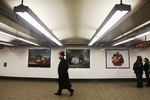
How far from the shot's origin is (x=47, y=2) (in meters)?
3.67

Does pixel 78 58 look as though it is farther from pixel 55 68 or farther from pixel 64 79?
pixel 64 79

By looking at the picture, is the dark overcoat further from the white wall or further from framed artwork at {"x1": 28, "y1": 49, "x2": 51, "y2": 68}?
framed artwork at {"x1": 28, "y1": 49, "x2": 51, "y2": 68}

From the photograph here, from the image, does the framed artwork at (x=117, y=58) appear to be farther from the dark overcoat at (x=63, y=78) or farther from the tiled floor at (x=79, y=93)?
the dark overcoat at (x=63, y=78)

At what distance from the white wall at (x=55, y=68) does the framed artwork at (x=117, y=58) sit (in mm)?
254

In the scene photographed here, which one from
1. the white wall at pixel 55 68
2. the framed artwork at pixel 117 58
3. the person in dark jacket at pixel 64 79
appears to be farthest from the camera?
the framed artwork at pixel 117 58

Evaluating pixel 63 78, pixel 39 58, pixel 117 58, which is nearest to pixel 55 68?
pixel 39 58

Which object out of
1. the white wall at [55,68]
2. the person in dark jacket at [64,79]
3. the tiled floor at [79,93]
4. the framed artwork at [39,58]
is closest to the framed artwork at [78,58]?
the white wall at [55,68]

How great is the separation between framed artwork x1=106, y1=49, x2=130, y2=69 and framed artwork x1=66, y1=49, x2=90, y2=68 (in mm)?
1347

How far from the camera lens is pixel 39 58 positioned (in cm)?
1114

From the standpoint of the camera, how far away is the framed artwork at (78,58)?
1100 cm

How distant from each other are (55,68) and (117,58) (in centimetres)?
402

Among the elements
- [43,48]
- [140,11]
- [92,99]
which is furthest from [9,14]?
[43,48]

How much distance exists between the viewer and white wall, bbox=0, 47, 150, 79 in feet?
35.9

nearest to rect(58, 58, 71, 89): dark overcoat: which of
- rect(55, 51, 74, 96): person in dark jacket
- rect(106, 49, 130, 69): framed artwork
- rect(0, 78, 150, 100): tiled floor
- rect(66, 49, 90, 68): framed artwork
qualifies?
rect(55, 51, 74, 96): person in dark jacket
